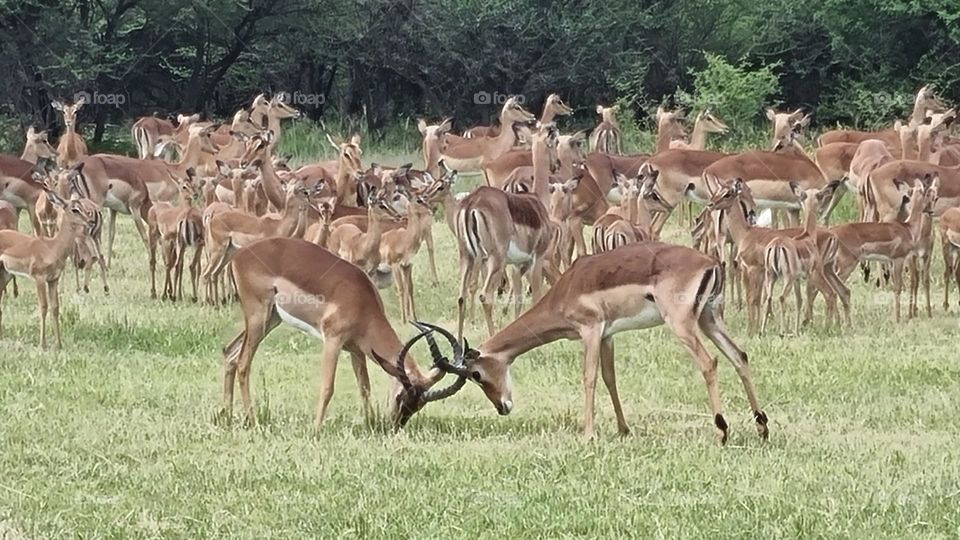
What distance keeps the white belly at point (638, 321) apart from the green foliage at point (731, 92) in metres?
17.4

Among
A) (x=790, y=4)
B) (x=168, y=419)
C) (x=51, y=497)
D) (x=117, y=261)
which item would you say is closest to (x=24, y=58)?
(x=117, y=261)

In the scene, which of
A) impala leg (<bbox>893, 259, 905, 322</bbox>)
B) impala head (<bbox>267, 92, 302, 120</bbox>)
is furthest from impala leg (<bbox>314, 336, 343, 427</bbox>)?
impala head (<bbox>267, 92, 302, 120</bbox>)

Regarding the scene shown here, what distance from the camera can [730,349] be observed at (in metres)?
7.35

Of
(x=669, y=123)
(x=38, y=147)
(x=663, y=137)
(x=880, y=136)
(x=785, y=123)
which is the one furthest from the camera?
(x=669, y=123)

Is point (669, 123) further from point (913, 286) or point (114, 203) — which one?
point (913, 286)

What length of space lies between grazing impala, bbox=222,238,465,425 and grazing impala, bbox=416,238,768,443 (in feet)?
0.77

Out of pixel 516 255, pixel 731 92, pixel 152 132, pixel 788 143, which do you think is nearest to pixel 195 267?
pixel 516 255

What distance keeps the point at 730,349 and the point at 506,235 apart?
3816mm

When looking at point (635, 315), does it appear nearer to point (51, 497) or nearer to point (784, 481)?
point (784, 481)

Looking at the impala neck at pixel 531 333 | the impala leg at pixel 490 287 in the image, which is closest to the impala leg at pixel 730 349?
the impala neck at pixel 531 333

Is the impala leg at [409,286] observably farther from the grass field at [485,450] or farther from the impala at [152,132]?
the impala at [152,132]

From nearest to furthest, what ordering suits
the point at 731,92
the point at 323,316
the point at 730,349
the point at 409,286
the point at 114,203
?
the point at 730,349 → the point at 323,316 → the point at 409,286 → the point at 114,203 → the point at 731,92

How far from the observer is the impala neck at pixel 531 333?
7594 mm

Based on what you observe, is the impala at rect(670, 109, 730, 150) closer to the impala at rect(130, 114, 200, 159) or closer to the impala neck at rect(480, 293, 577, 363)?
the impala at rect(130, 114, 200, 159)
